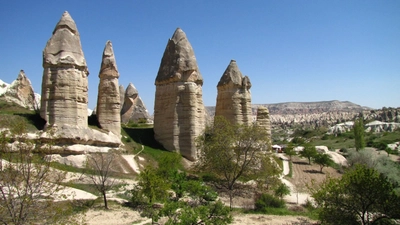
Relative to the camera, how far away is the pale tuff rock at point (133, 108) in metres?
44.4

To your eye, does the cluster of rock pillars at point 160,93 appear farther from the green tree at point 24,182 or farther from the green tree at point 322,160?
the green tree at point 24,182

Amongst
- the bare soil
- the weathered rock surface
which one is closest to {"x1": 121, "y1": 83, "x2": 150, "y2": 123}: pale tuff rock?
the weathered rock surface

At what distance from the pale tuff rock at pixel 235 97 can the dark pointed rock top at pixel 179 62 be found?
3.36 meters

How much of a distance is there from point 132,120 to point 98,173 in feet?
89.8

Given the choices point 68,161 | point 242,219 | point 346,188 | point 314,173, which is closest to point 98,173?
point 68,161

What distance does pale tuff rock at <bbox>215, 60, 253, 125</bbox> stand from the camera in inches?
1264

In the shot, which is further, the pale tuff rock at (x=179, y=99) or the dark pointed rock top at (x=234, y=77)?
the dark pointed rock top at (x=234, y=77)

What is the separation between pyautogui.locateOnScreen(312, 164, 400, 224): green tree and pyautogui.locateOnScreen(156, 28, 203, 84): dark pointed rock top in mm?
18295

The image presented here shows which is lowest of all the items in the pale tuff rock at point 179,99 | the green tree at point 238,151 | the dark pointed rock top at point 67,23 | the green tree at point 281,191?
the green tree at point 281,191

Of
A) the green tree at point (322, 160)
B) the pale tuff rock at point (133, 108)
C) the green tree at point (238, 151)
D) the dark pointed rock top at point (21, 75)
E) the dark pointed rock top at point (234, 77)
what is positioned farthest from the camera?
the pale tuff rock at point (133, 108)

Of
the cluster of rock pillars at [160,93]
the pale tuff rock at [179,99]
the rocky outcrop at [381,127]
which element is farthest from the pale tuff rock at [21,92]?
the rocky outcrop at [381,127]

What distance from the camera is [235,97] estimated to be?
106 feet

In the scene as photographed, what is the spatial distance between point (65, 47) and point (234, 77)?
16.3 meters

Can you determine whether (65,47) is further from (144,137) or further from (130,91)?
(130,91)
